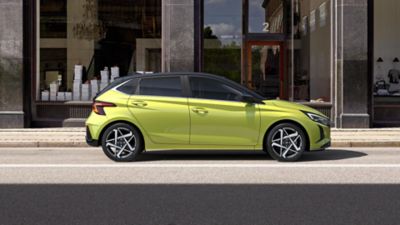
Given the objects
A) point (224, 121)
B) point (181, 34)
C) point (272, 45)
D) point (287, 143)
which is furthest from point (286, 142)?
point (272, 45)

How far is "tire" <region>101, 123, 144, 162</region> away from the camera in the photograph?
33.7ft

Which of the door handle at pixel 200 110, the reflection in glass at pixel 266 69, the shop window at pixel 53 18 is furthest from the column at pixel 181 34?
the door handle at pixel 200 110

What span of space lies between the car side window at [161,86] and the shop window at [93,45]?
6271 millimetres

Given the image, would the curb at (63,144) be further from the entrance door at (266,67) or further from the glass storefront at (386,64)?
the entrance door at (266,67)

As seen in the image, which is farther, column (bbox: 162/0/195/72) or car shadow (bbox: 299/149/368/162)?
column (bbox: 162/0/195/72)

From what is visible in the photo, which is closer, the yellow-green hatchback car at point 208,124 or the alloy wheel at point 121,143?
the yellow-green hatchback car at point 208,124

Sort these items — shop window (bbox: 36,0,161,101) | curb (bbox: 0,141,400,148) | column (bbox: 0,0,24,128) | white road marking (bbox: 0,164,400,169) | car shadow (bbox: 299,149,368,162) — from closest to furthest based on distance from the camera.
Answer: white road marking (bbox: 0,164,400,169)
car shadow (bbox: 299,149,368,162)
curb (bbox: 0,141,400,148)
column (bbox: 0,0,24,128)
shop window (bbox: 36,0,161,101)

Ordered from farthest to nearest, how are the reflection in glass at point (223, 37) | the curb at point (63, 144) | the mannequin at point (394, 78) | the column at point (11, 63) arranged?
1. the reflection in glass at point (223, 37)
2. the mannequin at point (394, 78)
3. the column at point (11, 63)
4. the curb at point (63, 144)

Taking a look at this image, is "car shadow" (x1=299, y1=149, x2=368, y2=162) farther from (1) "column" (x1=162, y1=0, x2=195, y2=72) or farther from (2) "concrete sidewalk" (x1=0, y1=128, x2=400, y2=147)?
(1) "column" (x1=162, y1=0, x2=195, y2=72)

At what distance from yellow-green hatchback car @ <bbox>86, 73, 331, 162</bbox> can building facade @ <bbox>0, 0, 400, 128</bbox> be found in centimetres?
606

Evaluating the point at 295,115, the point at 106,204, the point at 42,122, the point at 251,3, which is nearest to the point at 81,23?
the point at 42,122

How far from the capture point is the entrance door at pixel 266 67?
1816 centimetres

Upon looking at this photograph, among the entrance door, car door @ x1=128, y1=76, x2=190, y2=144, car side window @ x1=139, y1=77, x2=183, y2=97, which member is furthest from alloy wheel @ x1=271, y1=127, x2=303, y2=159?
the entrance door

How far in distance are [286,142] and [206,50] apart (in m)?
7.34
